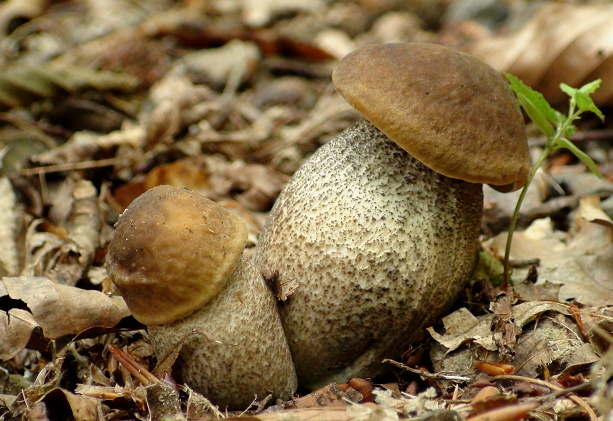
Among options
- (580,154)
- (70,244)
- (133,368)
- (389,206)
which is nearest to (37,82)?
(70,244)

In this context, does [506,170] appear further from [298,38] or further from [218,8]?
[218,8]

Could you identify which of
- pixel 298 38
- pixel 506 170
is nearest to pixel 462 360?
pixel 506 170

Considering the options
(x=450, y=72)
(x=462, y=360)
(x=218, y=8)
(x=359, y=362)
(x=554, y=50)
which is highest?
(x=450, y=72)

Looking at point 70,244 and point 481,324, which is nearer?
point 481,324

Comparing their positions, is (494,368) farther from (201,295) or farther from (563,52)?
(563,52)

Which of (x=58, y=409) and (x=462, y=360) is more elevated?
(x=462, y=360)

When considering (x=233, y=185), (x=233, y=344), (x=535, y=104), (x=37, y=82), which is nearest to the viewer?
(x=233, y=344)
